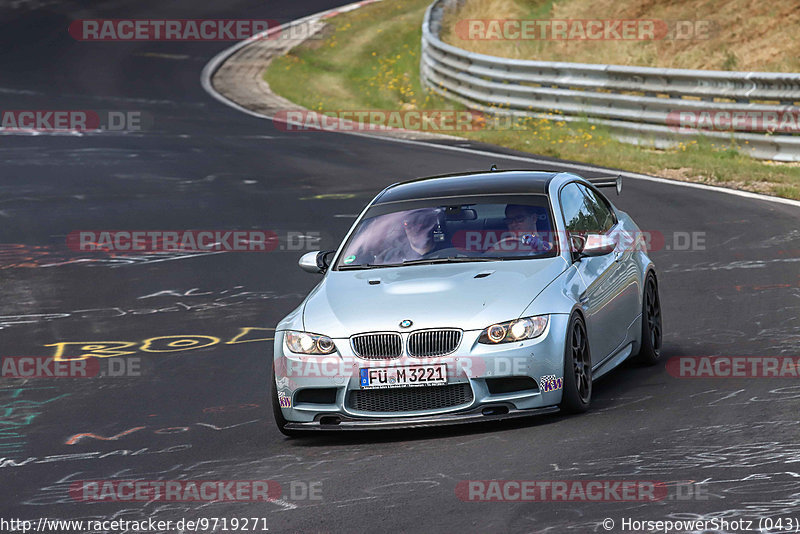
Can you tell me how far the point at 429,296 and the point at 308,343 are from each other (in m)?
0.80

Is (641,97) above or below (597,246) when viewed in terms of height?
above

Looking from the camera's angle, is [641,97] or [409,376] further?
[641,97]

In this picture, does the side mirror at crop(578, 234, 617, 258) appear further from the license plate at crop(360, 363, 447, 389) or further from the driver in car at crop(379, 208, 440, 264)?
the license plate at crop(360, 363, 447, 389)

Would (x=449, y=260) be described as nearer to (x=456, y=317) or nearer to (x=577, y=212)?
(x=456, y=317)

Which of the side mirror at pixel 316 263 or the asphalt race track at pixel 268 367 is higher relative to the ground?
the side mirror at pixel 316 263

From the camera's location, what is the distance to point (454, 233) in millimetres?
9336

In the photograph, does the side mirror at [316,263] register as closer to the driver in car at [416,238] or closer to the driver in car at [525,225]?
the driver in car at [416,238]

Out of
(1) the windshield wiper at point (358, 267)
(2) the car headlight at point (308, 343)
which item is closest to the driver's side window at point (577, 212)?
(1) the windshield wiper at point (358, 267)

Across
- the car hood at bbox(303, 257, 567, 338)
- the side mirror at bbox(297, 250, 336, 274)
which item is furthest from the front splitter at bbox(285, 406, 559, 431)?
the side mirror at bbox(297, 250, 336, 274)

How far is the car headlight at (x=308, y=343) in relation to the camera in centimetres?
823

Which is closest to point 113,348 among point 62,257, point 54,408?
point 54,408

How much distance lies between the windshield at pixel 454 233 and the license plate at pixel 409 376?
4.07 feet

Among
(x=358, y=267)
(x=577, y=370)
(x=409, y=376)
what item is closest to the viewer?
(x=409, y=376)

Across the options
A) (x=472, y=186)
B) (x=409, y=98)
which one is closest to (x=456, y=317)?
(x=472, y=186)
